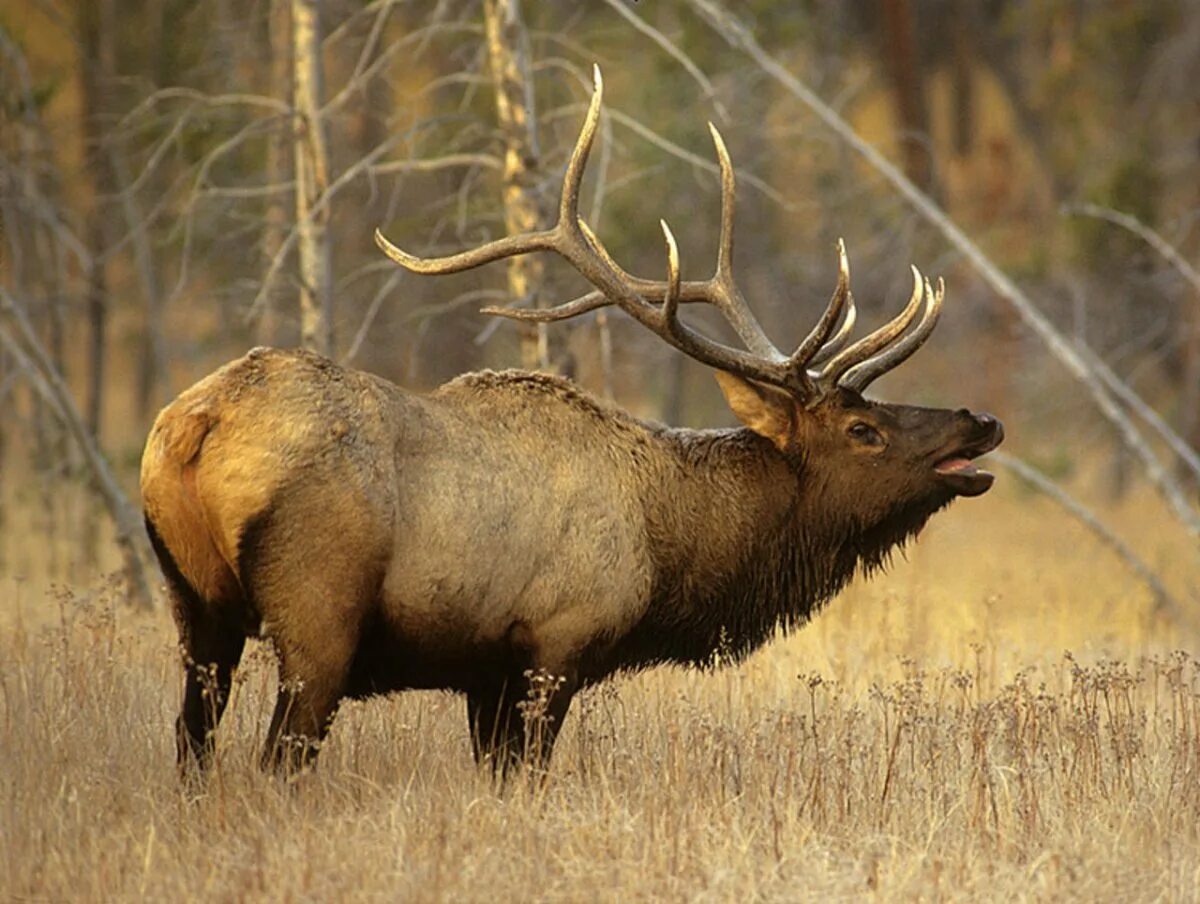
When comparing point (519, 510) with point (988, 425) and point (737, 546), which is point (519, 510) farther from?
point (988, 425)

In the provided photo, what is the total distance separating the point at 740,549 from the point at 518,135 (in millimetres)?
3513

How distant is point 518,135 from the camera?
9.36 m

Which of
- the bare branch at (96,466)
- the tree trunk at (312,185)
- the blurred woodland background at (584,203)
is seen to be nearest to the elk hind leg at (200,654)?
the blurred woodland background at (584,203)

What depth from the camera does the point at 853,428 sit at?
680 cm

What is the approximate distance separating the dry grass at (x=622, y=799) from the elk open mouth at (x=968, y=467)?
809 millimetres

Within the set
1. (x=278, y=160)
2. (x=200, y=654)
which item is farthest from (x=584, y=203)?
(x=200, y=654)

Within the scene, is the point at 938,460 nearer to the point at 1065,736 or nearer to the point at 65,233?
the point at 1065,736

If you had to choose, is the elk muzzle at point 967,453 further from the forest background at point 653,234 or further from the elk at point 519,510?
the forest background at point 653,234

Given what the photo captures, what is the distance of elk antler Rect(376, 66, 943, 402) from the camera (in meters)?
6.62

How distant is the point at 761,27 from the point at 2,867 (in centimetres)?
1516

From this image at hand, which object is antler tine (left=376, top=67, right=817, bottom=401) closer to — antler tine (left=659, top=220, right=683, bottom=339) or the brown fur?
antler tine (left=659, top=220, right=683, bottom=339)

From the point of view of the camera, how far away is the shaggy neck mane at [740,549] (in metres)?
6.50

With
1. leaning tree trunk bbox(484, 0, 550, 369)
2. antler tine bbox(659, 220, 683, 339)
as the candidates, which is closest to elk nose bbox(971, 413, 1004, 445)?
antler tine bbox(659, 220, 683, 339)

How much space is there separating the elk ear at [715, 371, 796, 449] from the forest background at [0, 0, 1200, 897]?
1297 mm
